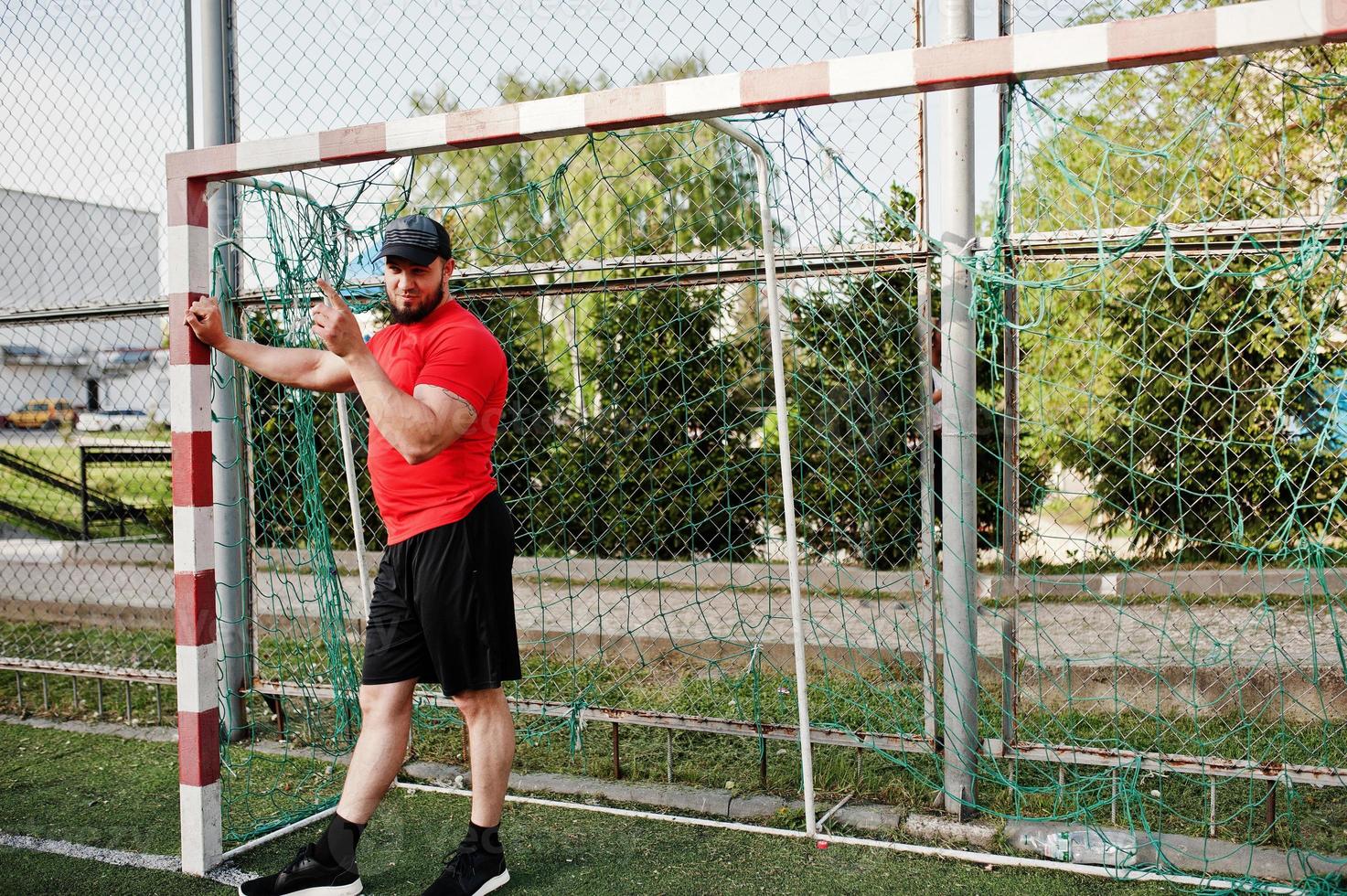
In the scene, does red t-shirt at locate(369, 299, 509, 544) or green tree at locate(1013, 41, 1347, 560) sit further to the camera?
green tree at locate(1013, 41, 1347, 560)

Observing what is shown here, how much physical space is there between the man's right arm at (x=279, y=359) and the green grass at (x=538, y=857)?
1496 mm

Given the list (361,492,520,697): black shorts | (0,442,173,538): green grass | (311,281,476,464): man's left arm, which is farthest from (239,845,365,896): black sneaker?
(0,442,173,538): green grass

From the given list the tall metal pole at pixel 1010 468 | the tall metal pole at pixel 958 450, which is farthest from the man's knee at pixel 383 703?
the tall metal pole at pixel 1010 468

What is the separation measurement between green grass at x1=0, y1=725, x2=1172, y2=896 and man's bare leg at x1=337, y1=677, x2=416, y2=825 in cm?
32

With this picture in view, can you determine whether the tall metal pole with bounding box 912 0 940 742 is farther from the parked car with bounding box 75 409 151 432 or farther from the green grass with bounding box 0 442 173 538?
the parked car with bounding box 75 409 151 432

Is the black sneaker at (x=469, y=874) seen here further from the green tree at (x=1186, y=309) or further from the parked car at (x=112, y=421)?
the parked car at (x=112, y=421)

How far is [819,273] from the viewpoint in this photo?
11.6 ft

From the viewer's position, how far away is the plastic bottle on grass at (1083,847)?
3.10 meters

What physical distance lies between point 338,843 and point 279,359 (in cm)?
139

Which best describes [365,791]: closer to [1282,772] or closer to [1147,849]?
[1147,849]

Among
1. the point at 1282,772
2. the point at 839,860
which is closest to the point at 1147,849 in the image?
the point at 1282,772

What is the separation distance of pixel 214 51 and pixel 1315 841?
510cm

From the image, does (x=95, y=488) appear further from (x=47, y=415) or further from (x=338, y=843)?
(x=338, y=843)

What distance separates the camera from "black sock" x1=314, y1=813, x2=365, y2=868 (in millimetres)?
2863
